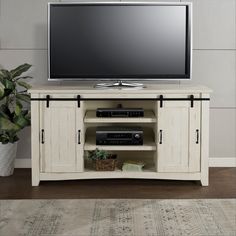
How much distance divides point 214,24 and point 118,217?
Result: 226 centimetres

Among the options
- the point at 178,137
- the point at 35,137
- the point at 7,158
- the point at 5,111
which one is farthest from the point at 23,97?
the point at 178,137

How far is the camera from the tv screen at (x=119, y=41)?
14.4 ft

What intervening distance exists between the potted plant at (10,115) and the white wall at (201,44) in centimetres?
27

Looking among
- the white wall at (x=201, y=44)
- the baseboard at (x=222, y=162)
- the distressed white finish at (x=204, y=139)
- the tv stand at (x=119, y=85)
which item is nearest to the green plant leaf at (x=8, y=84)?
the white wall at (x=201, y=44)

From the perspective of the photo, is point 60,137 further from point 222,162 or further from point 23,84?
point 222,162

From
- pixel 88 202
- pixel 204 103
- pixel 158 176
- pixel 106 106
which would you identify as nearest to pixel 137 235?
pixel 88 202

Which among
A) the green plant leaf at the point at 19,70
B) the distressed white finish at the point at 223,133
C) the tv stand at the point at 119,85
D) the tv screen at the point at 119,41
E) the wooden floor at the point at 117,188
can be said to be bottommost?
the wooden floor at the point at 117,188

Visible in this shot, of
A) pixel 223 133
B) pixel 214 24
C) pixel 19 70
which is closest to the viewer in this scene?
pixel 19 70

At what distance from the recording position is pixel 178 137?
13.9 feet

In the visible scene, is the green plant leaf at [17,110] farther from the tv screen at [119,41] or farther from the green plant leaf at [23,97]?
the tv screen at [119,41]

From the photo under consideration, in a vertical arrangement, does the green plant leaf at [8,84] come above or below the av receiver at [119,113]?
above

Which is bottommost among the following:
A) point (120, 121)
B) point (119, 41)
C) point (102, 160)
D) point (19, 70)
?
point (102, 160)

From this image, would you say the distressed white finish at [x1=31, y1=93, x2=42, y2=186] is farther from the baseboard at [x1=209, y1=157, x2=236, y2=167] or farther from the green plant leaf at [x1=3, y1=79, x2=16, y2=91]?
the baseboard at [x1=209, y1=157, x2=236, y2=167]

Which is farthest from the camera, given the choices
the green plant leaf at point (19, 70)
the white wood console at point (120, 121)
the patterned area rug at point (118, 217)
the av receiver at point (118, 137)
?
the green plant leaf at point (19, 70)
